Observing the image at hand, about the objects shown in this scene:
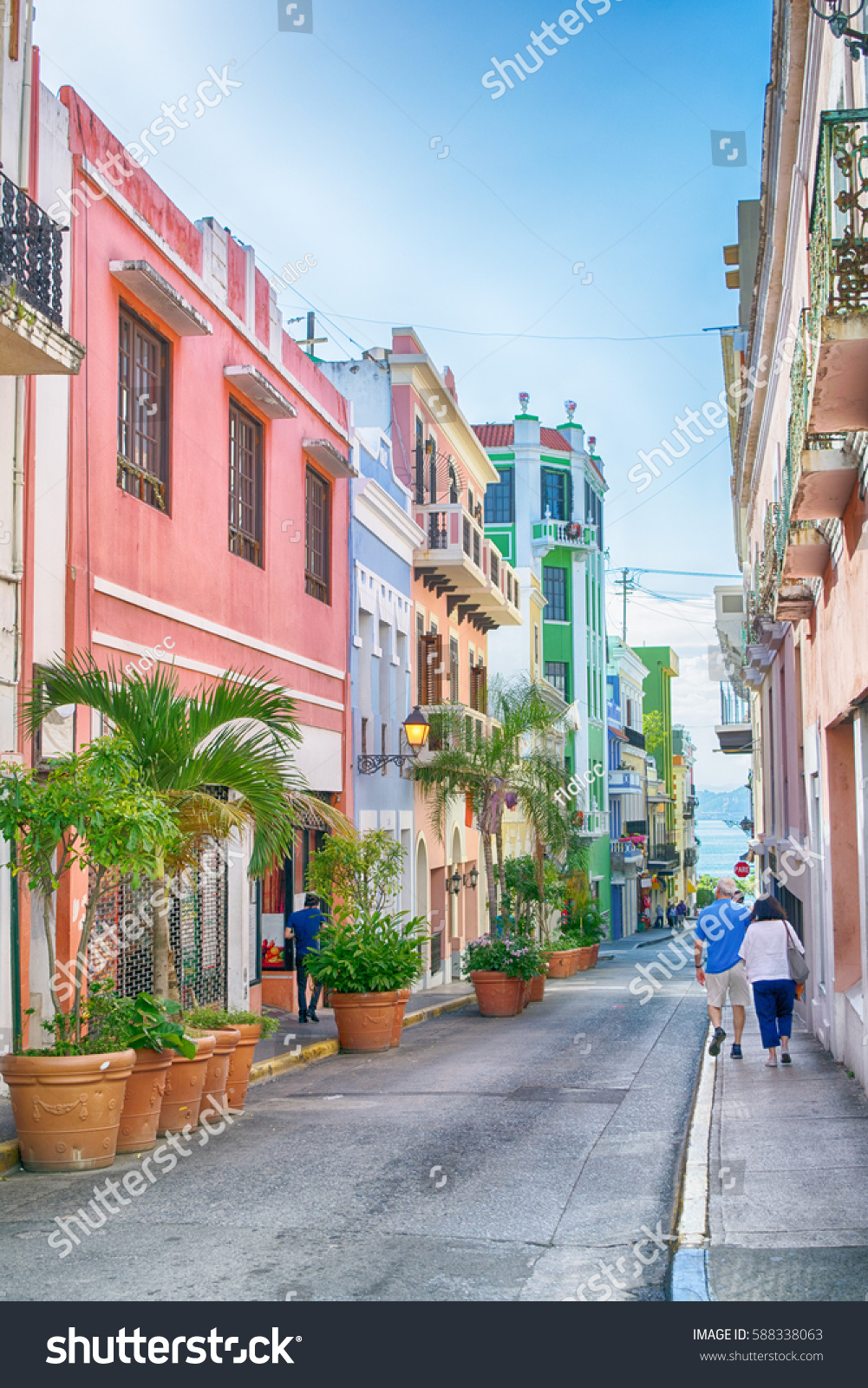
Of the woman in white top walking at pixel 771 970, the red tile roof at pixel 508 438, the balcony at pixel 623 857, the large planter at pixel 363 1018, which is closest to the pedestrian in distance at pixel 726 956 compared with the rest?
the woman in white top walking at pixel 771 970

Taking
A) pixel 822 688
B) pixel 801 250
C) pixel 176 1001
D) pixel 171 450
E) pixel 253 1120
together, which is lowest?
pixel 253 1120

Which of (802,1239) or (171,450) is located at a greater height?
(171,450)

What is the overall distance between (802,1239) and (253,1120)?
4.97m

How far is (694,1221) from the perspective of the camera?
6.77 metres

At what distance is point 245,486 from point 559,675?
130ft

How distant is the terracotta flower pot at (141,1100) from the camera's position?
880 cm

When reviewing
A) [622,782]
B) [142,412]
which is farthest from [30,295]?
[622,782]

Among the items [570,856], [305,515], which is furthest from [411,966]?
[570,856]

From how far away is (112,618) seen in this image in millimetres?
12812

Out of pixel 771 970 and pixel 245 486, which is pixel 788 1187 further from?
pixel 245 486

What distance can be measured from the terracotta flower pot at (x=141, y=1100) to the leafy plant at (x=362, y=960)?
235 inches

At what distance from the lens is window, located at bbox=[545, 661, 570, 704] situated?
184 ft

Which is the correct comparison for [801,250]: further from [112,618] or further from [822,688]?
[112,618]
